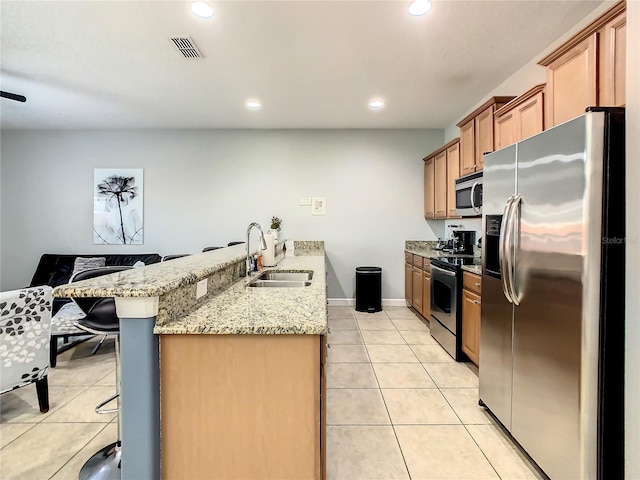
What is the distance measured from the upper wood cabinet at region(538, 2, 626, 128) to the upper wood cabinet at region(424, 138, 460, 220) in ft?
5.64

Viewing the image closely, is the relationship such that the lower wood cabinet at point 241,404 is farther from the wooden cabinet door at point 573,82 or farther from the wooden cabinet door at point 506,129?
the wooden cabinet door at point 506,129

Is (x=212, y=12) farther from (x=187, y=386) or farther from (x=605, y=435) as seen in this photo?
(x=605, y=435)

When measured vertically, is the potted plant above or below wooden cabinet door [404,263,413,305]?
above

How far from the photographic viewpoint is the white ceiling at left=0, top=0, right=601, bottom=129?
216cm

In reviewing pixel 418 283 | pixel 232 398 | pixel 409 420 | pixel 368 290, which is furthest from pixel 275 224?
pixel 232 398

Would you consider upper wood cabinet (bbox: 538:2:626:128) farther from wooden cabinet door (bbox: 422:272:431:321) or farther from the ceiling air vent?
the ceiling air vent

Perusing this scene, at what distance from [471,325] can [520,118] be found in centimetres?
174

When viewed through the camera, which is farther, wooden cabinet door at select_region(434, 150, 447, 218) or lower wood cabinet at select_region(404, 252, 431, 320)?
wooden cabinet door at select_region(434, 150, 447, 218)

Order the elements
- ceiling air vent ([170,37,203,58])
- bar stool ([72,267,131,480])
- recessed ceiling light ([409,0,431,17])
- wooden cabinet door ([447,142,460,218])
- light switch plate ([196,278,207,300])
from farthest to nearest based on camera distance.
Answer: wooden cabinet door ([447,142,460,218]) → ceiling air vent ([170,37,203,58]) → recessed ceiling light ([409,0,431,17]) → bar stool ([72,267,131,480]) → light switch plate ([196,278,207,300])

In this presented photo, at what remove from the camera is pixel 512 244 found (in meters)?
1.69

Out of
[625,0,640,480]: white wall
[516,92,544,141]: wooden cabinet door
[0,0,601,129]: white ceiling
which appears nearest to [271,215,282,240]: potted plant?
[0,0,601,129]: white ceiling

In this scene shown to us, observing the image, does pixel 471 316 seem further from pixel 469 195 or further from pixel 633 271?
pixel 633 271

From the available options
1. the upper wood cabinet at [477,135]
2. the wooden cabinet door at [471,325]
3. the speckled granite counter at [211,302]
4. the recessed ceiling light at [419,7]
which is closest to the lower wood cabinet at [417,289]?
the wooden cabinet door at [471,325]

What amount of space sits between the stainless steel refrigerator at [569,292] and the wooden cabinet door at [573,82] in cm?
50
